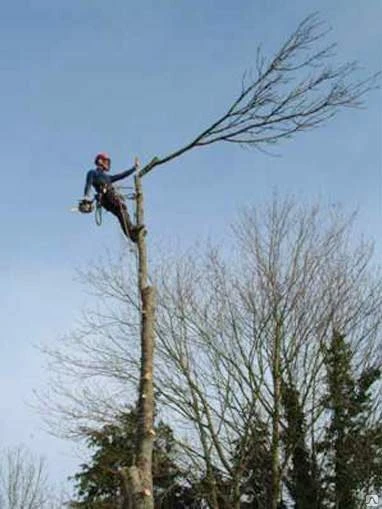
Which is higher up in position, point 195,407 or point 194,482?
point 195,407

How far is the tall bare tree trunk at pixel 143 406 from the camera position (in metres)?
5.07

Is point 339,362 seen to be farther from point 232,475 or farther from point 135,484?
point 135,484

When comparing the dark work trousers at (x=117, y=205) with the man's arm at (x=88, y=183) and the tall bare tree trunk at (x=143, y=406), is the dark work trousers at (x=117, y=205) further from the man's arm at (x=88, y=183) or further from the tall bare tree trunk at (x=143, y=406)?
the tall bare tree trunk at (x=143, y=406)

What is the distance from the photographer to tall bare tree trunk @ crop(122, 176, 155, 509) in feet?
16.6

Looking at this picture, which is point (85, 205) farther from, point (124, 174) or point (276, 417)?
point (276, 417)

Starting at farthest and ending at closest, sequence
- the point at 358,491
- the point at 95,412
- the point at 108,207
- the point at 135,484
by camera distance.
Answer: the point at 95,412
the point at 358,491
the point at 108,207
the point at 135,484

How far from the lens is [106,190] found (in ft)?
21.4

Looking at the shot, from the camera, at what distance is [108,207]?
6652mm

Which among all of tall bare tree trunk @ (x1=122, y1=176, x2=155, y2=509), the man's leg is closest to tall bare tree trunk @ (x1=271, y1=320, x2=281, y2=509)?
the man's leg

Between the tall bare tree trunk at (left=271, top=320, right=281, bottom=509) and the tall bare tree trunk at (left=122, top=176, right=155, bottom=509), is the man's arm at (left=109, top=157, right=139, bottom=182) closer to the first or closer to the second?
the tall bare tree trunk at (left=122, top=176, right=155, bottom=509)

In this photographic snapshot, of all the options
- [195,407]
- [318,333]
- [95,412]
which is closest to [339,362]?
[318,333]

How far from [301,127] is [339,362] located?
11382 mm

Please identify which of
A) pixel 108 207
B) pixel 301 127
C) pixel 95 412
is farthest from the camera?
pixel 95 412

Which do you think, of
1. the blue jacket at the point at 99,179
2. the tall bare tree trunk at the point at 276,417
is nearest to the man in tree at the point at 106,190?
the blue jacket at the point at 99,179
